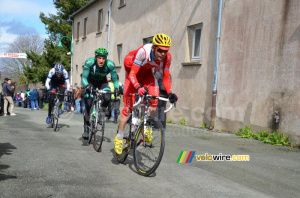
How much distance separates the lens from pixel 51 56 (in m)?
37.4

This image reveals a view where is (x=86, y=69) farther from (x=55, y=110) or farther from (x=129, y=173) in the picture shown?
(x=55, y=110)

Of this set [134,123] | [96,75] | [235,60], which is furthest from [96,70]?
[235,60]

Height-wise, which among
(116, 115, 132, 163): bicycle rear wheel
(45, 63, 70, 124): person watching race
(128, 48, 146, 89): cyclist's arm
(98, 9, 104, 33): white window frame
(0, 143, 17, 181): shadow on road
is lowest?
(0, 143, 17, 181): shadow on road

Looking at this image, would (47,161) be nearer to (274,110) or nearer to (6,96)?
(274,110)

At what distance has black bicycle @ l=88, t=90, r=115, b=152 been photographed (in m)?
6.18

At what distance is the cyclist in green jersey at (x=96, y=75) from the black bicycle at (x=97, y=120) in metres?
0.13

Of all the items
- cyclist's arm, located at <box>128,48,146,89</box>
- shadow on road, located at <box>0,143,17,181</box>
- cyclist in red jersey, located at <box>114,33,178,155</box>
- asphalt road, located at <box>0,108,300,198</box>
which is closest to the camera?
asphalt road, located at <box>0,108,300,198</box>

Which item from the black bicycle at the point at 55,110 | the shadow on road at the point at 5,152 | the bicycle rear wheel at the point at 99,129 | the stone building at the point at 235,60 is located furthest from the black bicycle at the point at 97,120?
the stone building at the point at 235,60

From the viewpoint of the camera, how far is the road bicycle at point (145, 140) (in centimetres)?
431

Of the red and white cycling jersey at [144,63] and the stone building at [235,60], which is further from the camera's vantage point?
the stone building at [235,60]

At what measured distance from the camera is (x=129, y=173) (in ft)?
15.1

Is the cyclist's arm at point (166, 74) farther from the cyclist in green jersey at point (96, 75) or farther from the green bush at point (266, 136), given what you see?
the green bush at point (266, 136)

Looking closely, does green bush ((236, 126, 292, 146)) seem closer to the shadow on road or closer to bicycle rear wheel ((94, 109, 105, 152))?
bicycle rear wheel ((94, 109, 105, 152))

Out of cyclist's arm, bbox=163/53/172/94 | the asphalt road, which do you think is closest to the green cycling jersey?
the asphalt road
